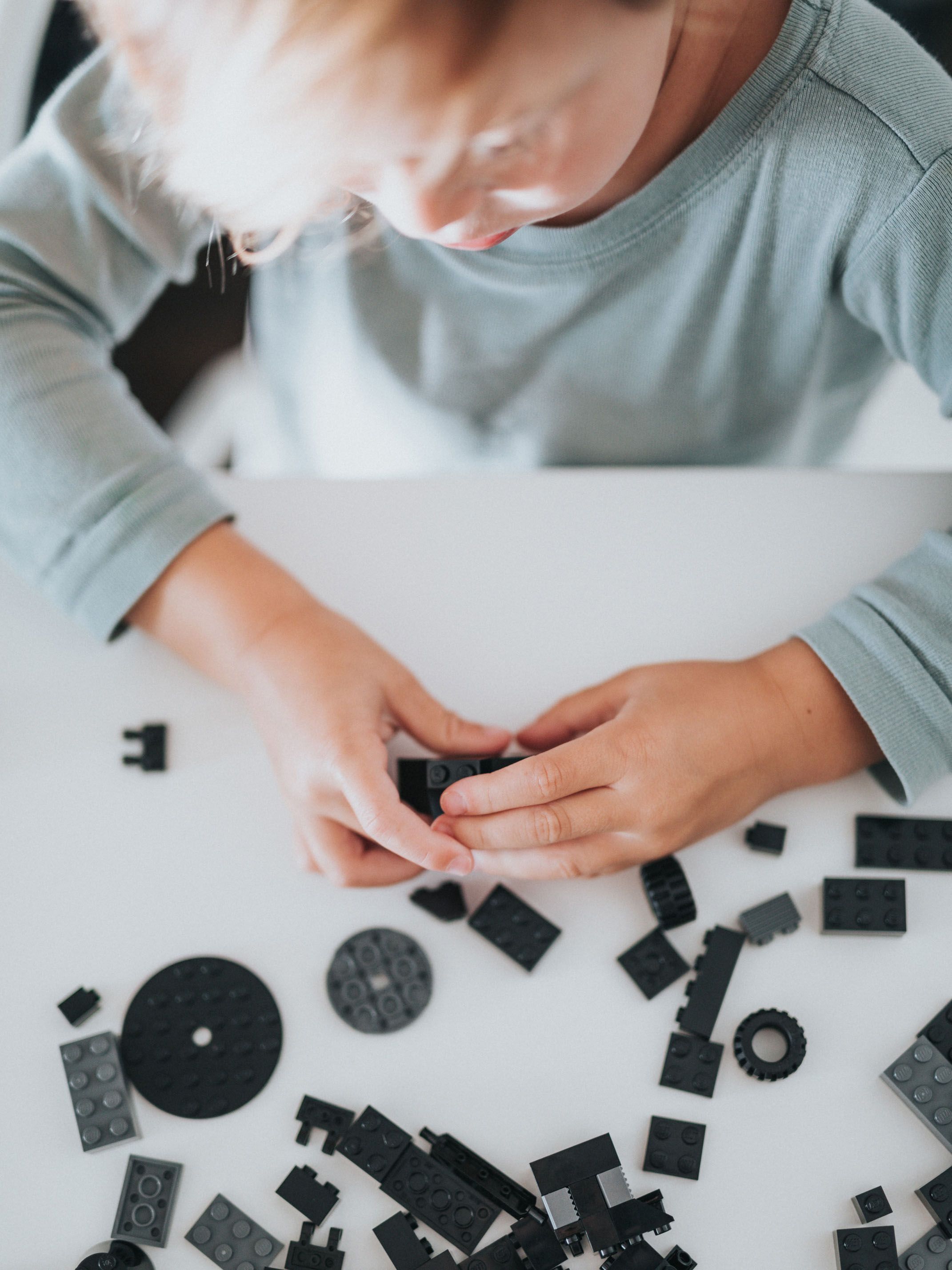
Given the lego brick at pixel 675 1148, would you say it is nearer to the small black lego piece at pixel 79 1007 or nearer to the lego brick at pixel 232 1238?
the lego brick at pixel 232 1238

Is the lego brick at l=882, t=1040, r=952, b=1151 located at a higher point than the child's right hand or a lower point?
lower

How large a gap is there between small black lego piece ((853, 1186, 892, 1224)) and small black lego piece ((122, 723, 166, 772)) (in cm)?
44

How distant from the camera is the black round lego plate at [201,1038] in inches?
19.6

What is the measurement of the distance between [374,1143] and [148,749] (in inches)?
10.3

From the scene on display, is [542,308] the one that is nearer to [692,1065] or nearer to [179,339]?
[692,1065]

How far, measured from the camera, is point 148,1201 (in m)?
0.47

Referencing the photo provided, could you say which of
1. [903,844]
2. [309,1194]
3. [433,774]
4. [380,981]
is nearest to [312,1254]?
[309,1194]

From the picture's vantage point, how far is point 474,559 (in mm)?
664

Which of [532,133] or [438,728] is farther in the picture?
[438,728]

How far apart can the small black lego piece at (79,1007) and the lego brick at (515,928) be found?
0.68 ft

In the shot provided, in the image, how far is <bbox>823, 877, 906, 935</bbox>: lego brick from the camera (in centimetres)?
53

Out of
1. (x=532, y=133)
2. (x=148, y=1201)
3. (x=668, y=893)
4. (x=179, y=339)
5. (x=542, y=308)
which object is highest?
(x=532, y=133)

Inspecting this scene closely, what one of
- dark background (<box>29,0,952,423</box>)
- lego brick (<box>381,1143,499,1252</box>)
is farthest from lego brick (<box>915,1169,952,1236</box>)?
dark background (<box>29,0,952,423</box>)

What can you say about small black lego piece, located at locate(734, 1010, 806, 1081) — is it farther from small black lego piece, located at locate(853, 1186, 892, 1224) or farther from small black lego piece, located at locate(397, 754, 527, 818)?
small black lego piece, located at locate(397, 754, 527, 818)
